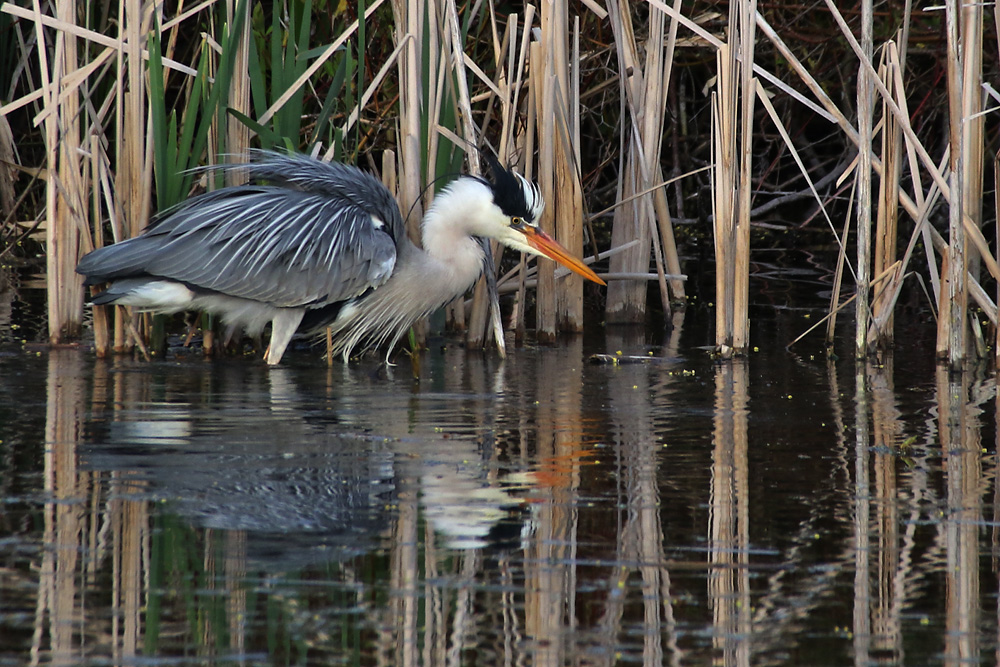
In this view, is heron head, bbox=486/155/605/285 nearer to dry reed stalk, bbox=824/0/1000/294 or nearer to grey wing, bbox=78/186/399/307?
grey wing, bbox=78/186/399/307

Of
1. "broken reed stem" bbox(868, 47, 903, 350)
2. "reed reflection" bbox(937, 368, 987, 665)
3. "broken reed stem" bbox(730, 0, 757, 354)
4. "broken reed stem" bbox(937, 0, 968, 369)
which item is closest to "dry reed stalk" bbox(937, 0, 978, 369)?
"broken reed stem" bbox(937, 0, 968, 369)

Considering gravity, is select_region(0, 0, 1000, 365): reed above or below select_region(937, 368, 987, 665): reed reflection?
above

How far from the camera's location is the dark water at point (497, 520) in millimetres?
2867

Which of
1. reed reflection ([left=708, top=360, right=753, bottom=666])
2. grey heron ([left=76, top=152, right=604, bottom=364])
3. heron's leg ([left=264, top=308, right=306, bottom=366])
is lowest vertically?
reed reflection ([left=708, top=360, right=753, bottom=666])

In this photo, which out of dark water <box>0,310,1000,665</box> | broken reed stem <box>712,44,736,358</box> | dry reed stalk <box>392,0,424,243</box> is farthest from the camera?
dry reed stalk <box>392,0,424,243</box>

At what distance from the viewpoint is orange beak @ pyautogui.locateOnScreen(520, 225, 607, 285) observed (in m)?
6.73

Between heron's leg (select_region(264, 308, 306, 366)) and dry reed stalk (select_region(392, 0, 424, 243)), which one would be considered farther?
heron's leg (select_region(264, 308, 306, 366))

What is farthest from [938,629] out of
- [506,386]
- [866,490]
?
[506,386]

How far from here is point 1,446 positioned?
15.0 ft

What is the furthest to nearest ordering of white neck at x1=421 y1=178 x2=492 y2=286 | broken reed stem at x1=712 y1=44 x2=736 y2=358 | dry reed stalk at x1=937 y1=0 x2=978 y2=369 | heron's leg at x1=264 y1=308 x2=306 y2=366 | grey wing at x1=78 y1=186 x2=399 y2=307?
white neck at x1=421 y1=178 x2=492 y2=286 < heron's leg at x1=264 y1=308 x2=306 y2=366 < grey wing at x1=78 y1=186 x2=399 y2=307 < broken reed stem at x1=712 y1=44 x2=736 y2=358 < dry reed stalk at x1=937 y1=0 x2=978 y2=369

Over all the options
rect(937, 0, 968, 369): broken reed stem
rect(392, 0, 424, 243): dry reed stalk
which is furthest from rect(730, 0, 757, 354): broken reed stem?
rect(392, 0, 424, 243): dry reed stalk

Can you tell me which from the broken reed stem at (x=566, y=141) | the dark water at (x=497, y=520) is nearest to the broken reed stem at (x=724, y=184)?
the dark water at (x=497, y=520)

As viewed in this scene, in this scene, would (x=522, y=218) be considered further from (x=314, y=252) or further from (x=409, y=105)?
(x=314, y=252)

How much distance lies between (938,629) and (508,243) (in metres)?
4.17
